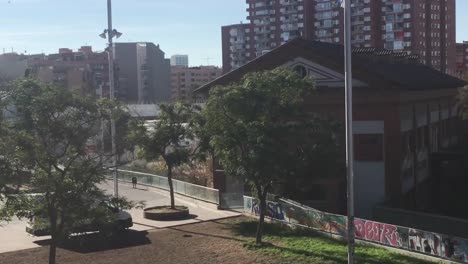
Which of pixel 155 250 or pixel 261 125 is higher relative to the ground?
pixel 261 125

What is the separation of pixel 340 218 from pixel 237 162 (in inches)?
191

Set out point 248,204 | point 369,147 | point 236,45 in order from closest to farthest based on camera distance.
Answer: point 248,204
point 369,147
point 236,45

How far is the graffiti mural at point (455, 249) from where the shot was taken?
60.8ft

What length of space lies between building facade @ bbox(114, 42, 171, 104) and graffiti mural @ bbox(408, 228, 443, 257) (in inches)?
5121

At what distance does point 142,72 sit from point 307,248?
448 ft

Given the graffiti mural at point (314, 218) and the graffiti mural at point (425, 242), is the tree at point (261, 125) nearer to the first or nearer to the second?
the graffiti mural at point (314, 218)

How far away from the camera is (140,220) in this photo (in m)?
29.0

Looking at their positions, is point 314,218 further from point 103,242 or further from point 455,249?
point 103,242

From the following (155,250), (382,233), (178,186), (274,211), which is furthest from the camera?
(178,186)

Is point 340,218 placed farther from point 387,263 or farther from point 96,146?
point 96,146

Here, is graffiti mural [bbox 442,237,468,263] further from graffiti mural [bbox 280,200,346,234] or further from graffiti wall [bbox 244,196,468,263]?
graffiti mural [bbox 280,200,346,234]

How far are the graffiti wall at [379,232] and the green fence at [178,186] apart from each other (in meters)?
6.77

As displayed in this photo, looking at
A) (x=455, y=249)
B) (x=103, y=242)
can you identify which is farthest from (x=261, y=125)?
(x=103, y=242)

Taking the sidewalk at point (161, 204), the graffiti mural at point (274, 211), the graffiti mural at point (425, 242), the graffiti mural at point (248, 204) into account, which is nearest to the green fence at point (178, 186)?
the sidewalk at point (161, 204)
